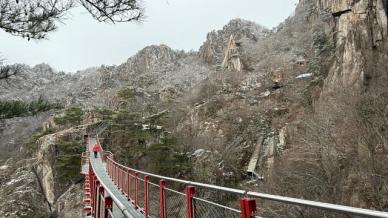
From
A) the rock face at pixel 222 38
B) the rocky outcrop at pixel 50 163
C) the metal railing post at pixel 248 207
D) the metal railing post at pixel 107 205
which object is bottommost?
the rocky outcrop at pixel 50 163

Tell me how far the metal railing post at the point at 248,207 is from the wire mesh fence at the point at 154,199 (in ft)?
16.5

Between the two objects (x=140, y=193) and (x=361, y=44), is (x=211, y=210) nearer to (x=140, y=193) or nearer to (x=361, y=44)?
(x=140, y=193)

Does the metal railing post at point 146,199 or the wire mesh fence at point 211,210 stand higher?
the wire mesh fence at point 211,210

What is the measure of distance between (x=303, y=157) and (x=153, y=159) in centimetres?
1466

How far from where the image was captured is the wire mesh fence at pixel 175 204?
726cm

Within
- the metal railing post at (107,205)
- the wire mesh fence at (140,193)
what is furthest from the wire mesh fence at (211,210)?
the wire mesh fence at (140,193)

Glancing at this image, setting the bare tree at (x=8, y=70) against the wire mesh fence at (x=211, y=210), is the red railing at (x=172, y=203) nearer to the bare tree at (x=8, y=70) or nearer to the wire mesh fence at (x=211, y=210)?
the wire mesh fence at (x=211, y=210)

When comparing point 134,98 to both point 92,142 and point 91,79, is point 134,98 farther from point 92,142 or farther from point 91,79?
point 91,79

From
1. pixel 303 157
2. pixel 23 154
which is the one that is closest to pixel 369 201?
pixel 303 157

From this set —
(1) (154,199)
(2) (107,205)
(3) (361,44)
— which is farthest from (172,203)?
(3) (361,44)

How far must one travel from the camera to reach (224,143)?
4353 centimetres

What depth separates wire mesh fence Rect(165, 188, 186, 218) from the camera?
726 cm

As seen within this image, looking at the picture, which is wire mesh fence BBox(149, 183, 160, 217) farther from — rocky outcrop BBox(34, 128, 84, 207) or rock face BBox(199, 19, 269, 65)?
rock face BBox(199, 19, 269, 65)

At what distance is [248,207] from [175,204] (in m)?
3.71
